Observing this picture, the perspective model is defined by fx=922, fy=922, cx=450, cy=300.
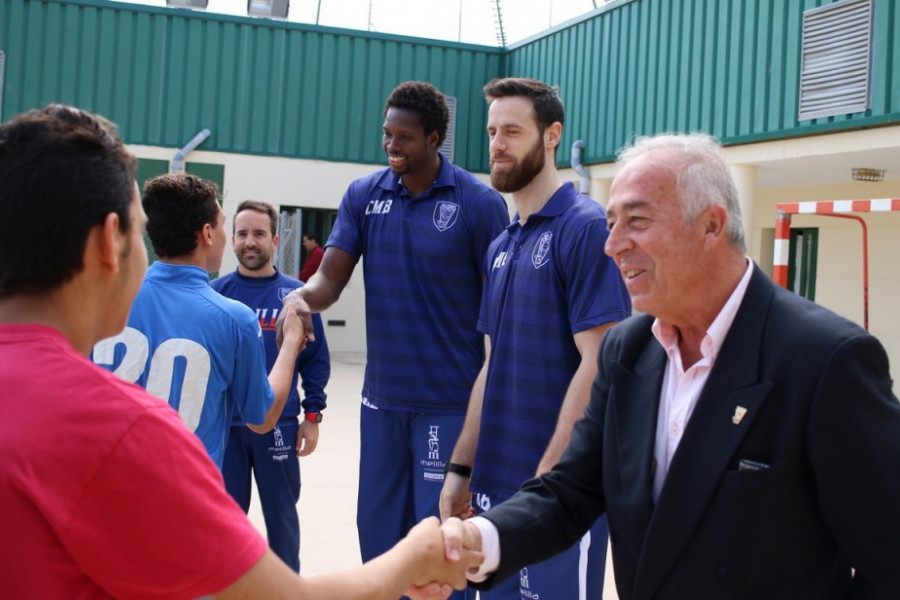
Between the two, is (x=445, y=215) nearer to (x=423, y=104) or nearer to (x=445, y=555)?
(x=423, y=104)

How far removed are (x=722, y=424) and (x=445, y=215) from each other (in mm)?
2500

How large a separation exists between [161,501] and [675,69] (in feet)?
40.7

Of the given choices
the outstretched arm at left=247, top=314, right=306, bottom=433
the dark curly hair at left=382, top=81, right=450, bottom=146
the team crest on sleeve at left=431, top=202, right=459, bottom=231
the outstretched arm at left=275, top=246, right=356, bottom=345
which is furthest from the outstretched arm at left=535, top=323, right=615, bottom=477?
the dark curly hair at left=382, top=81, right=450, bottom=146

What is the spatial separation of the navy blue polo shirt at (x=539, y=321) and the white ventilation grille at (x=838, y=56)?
7.68 m

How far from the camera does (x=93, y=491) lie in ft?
4.66

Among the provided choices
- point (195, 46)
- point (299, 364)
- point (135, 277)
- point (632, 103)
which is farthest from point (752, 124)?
point (135, 277)

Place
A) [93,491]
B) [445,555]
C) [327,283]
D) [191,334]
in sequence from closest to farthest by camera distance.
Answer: [93,491], [445,555], [191,334], [327,283]

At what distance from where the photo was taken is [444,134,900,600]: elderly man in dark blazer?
1914mm

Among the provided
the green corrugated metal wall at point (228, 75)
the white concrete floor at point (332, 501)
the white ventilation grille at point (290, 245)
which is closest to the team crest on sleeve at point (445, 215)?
the white concrete floor at point (332, 501)

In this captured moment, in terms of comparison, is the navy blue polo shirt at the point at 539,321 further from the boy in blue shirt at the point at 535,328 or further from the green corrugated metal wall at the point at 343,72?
the green corrugated metal wall at the point at 343,72

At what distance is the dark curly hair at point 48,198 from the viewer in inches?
59.2

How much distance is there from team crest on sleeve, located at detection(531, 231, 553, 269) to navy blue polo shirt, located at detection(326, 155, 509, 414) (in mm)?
821

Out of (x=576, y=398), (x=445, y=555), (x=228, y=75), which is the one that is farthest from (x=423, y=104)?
(x=228, y=75)

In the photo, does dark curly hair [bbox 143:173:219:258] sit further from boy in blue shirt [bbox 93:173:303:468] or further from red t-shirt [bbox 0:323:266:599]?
red t-shirt [bbox 0:323:266:599]
